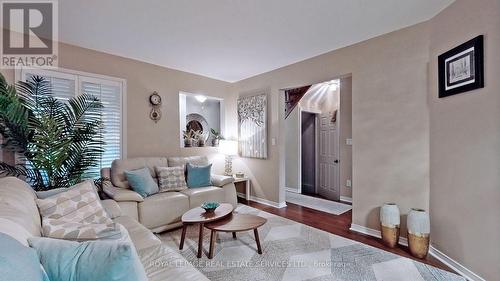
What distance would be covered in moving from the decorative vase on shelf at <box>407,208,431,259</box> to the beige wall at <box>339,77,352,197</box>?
2034mm

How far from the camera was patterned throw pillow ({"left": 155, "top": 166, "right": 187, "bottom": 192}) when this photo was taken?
3.22 m

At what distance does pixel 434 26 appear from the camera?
7.64ft

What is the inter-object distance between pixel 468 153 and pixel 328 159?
3.04 m

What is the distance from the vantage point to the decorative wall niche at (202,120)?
14.8ft

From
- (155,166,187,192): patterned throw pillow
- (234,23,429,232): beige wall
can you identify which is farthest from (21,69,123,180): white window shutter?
(234,23,429,232): beige wall

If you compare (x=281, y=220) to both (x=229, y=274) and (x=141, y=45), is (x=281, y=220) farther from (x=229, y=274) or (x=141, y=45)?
(x=141, y=45)

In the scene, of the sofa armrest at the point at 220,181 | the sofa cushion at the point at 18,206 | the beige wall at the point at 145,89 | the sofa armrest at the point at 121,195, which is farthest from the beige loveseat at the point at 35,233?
the beige wall at the point at 145,89

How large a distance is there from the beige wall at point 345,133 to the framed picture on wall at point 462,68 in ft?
6.88

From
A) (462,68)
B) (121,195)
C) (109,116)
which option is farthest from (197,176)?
(462,68)

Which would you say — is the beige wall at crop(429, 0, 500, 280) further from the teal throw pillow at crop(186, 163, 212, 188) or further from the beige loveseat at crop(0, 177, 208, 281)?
the teal throw pillow at crop(186, 163, 212, 188)

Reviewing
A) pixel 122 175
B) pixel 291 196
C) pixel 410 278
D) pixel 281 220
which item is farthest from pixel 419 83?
pixel 122 175

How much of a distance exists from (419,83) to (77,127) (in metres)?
3.82

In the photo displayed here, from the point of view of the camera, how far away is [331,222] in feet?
10.7

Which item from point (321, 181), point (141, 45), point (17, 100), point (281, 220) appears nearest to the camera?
point (17, 100)
